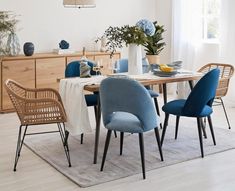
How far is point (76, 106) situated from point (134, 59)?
851mm

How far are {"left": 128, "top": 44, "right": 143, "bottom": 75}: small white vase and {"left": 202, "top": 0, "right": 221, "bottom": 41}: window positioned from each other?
2854 millimetres

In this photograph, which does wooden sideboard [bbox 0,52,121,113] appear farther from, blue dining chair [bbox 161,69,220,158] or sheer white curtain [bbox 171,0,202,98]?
blue dining chair [bbox 161,69,220,158]

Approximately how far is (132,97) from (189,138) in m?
1.50

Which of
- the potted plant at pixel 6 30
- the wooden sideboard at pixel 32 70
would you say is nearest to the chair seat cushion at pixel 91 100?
the wooden sideboard at pixel 32 70

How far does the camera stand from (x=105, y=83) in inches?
132

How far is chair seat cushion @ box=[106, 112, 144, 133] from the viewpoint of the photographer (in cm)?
342

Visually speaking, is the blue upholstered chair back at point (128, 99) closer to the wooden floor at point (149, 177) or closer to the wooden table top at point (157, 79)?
the wooden table top at point (157, 79)

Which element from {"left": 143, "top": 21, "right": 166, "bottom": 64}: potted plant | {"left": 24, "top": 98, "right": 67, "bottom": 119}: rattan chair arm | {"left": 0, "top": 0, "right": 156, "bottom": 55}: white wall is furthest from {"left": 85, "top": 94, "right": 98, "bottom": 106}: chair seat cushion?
{"left": 0, "top": 0, "right": 156, "bottom": 55}: white wall

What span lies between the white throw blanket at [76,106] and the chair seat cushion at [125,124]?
31 centimetres

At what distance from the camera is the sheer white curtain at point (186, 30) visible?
6844mm

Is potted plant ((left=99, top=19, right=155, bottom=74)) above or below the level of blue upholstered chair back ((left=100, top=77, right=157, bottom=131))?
above

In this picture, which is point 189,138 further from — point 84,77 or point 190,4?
point 190,4

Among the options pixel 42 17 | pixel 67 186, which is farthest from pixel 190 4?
pixel 67 186

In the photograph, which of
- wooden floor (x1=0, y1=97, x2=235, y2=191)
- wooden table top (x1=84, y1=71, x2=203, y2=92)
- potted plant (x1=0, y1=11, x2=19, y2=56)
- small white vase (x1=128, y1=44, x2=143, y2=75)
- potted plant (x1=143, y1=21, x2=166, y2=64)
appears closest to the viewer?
wooden floor (x1=0, y1=97, x2=235, y2=191)
